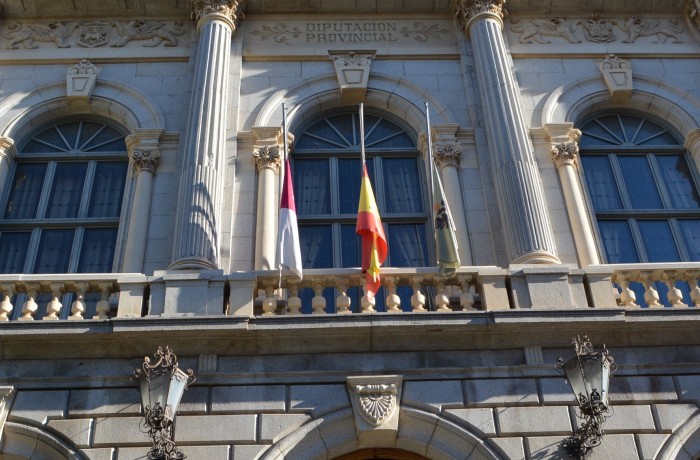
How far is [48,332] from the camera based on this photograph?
11.5 metres

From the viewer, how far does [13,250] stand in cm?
1497

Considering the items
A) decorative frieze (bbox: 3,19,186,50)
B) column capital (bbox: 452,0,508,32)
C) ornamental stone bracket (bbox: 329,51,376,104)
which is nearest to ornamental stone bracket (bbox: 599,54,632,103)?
column capital (bbox: 452,0,508,32)

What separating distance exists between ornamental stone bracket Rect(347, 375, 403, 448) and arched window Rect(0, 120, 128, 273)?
5727 mm

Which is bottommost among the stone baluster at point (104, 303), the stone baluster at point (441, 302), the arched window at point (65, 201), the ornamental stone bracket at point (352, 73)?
the stone baluster at point (441, 302)

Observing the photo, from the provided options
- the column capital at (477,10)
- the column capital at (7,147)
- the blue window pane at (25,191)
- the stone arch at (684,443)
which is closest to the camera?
the stone arch at (684,443)

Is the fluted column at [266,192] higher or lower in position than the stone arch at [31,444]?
higher

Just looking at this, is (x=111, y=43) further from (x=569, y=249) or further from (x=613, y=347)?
(x=613, y=347)

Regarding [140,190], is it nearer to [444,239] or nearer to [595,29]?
[444,239]

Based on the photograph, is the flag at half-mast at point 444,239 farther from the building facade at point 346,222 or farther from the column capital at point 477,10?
the column capital at point 477,10

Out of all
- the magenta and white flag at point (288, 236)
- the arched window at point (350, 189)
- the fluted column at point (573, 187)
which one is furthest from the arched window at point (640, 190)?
the magenta and white flag at point (288, 236)

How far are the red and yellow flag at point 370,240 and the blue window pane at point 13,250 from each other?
20.5 ft

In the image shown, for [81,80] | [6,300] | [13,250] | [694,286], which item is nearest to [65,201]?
[13,250]

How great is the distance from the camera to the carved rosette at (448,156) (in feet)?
51.0

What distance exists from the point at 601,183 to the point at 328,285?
6.44 metres
